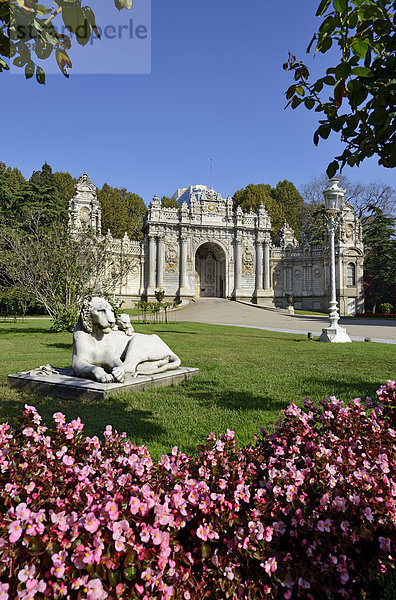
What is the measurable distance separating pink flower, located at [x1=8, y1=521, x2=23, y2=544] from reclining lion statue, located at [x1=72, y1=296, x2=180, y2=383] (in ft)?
12.1

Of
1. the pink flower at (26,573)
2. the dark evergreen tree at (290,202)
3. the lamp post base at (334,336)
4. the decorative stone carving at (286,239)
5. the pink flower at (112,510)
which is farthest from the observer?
the dark evergreen tree at (290,202)

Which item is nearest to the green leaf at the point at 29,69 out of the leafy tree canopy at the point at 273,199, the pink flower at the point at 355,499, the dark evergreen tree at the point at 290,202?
the pink flower at the point at 355,499

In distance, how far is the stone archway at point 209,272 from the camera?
41.8 meters

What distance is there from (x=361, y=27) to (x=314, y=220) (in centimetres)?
4849

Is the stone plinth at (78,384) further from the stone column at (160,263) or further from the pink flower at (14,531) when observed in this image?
the stone column at (160,263)

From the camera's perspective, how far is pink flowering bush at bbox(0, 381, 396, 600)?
1.30m

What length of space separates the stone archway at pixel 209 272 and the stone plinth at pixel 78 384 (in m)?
35.9

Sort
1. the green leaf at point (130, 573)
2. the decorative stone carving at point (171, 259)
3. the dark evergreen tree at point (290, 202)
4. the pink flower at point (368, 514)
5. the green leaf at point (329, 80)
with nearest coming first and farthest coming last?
the green leaf at point (130, 573)
the pink flower at point (368, 514)
the green leaf at point (329, 80)
the decorative stone carving at point (171, 259)
the dark evergreen tree at point (290, 202)

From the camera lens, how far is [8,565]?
125 cm

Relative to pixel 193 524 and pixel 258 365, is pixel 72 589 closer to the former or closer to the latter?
Result: pixel 193 524

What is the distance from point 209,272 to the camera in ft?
143

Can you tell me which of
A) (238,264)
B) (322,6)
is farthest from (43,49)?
(238,264)

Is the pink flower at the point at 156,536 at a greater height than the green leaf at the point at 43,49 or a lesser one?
lesser

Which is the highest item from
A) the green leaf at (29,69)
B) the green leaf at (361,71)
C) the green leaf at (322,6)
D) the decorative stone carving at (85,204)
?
the decorative stone carving at (85,204)
